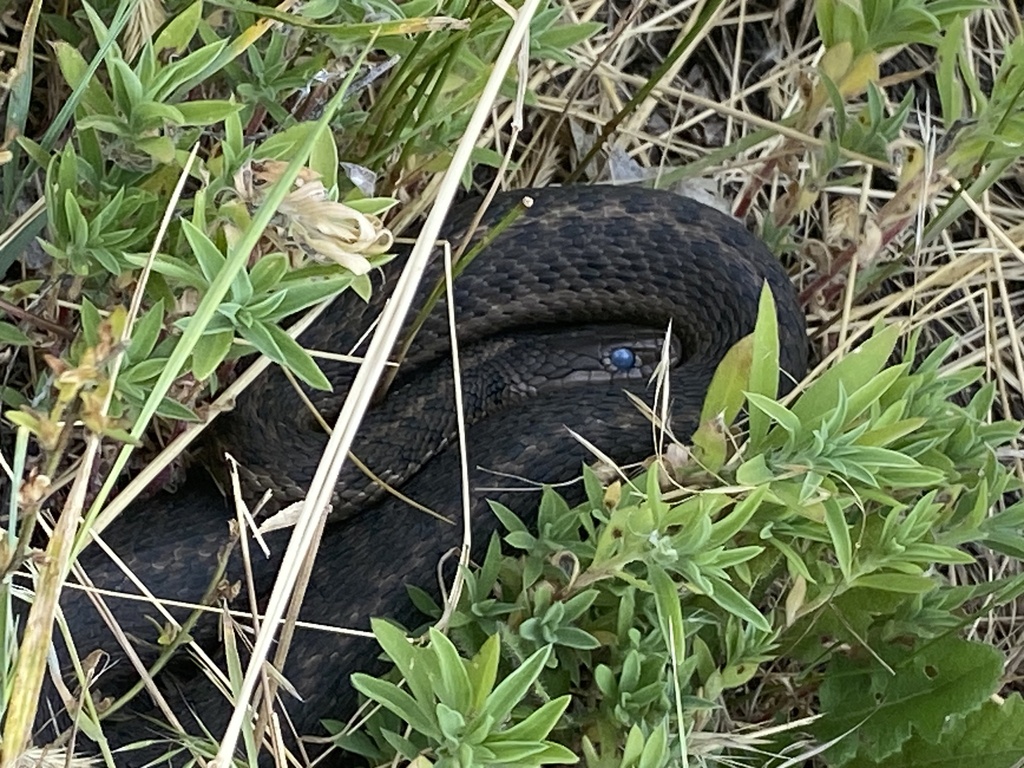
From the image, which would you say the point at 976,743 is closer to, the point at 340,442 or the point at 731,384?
the point at 731,384

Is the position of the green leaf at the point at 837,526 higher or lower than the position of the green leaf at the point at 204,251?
lower

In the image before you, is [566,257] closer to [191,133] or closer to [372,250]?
[191,133]

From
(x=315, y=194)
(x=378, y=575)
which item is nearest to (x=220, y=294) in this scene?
(x=315, y=194)

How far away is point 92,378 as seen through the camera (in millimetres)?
1032

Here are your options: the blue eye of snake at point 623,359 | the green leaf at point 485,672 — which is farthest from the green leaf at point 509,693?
the blue eye of snake at point 623,359

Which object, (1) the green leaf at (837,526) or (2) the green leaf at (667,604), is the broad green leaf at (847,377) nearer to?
(1) the green leaf at (837,526)

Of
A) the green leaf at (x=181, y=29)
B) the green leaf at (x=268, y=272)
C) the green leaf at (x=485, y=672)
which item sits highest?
the green leaf at (x=181, y=29)

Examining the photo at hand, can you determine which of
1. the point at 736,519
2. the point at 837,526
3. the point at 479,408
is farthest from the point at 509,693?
the point at 479,408

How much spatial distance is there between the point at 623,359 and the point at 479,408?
14.3 inches

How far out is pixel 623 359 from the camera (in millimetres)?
2545

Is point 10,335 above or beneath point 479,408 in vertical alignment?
above

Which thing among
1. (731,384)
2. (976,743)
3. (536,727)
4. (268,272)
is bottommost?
(976,743)

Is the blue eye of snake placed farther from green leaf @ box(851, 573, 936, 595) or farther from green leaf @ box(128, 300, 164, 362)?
green leaf @ box(128, 300, 164, 362)

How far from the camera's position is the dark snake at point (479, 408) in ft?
7.03
